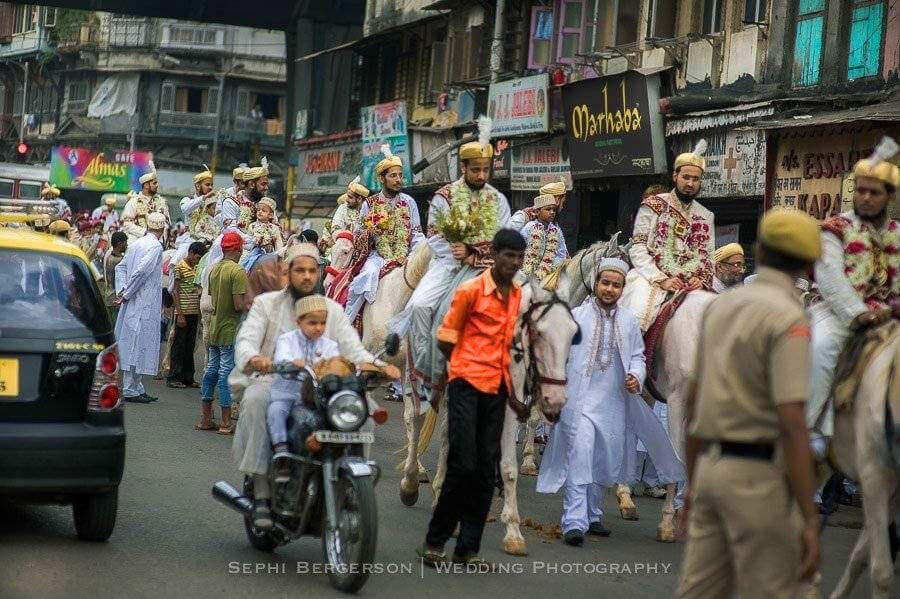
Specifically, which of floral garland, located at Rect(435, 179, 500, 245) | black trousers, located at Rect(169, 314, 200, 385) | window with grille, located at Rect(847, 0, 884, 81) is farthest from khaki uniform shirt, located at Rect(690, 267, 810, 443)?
window with grille, located at Rect(847, 0, 884, 81)

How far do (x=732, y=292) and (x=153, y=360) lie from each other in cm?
1201

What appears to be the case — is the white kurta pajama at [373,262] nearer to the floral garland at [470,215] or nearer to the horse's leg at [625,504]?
the floral garland at [470,215]

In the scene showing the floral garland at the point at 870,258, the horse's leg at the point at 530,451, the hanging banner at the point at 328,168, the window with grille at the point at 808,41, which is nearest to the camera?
the floral garland at the point at 870,258

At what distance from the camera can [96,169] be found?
58.4 meters

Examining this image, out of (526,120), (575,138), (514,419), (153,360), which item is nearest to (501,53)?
(526,120)

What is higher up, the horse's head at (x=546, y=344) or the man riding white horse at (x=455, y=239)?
the man riding white horse at (x=455, y=239)

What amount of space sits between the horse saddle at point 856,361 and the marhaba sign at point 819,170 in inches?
310

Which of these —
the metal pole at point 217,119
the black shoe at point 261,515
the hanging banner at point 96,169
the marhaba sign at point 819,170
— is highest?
the metal pole at point 217,119

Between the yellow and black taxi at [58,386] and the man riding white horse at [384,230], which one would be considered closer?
the yellow and black taxi at [58,386]

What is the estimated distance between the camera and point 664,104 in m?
22.2

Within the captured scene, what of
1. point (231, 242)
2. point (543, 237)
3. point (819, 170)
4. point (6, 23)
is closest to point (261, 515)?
point (231, 242)

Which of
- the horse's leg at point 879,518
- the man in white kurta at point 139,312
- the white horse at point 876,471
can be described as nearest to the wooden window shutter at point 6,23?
the man in white kurta at point 139,312

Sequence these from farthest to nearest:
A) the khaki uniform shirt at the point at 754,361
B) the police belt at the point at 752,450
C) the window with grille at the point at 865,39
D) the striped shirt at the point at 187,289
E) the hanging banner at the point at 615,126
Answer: the hanging banner at the point at 615,126
the window with grille at the point at 865,39
the striped shirt at the point at 187,289
the police belt at the point at 752,450
the khaki uniform shirt at the point at 754,361

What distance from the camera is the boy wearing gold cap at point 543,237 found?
1633 centimetres
